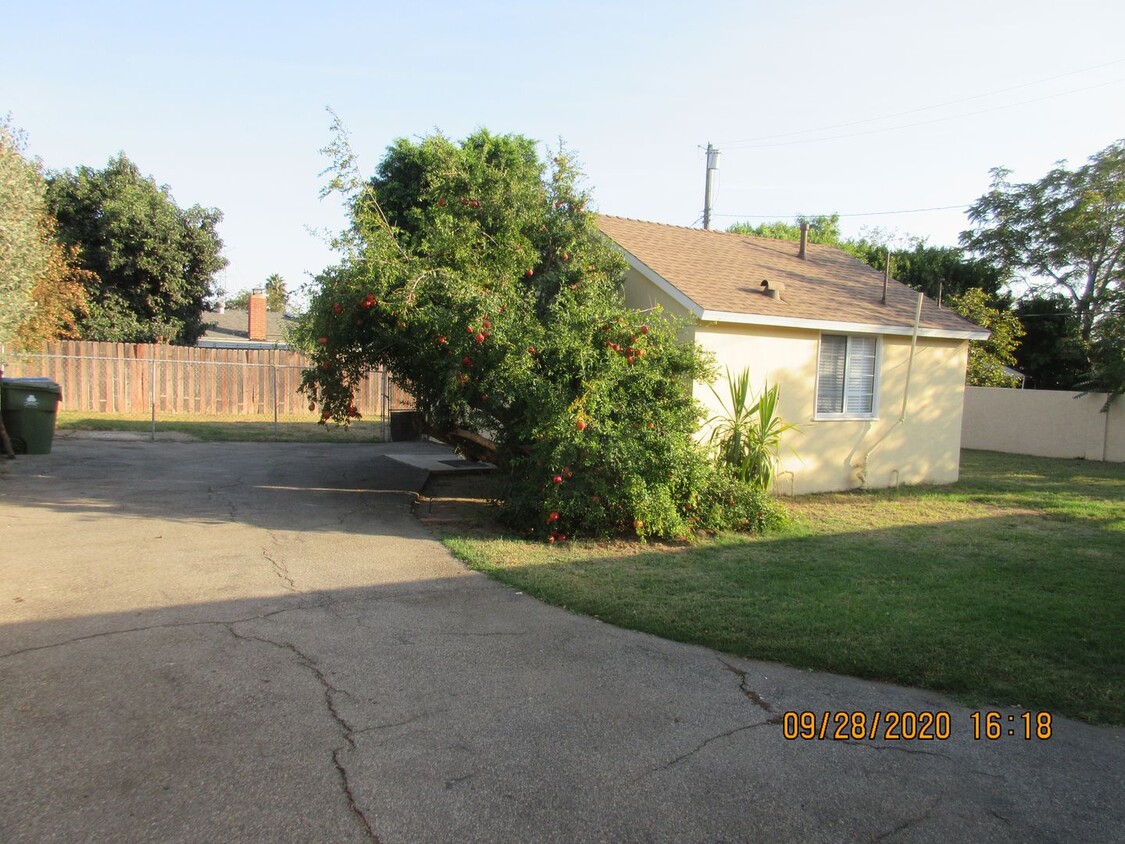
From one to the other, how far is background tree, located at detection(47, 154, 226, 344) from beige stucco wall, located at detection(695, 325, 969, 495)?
22127 millimetres

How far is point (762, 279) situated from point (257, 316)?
3044 cm

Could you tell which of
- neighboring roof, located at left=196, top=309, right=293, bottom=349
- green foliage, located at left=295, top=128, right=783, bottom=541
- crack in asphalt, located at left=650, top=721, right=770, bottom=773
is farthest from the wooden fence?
crack in asphalt, located at left=650, top=721, right=770, bottom=773

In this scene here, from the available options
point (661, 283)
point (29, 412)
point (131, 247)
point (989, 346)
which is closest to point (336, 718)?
point (661, 283)

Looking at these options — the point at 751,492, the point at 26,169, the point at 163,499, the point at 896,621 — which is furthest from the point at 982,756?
the point at 26,169

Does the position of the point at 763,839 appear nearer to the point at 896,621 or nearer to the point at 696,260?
the point at 896,621

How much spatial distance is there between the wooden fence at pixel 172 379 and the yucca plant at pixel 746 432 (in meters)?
12.6

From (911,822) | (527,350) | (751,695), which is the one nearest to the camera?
(911,822)

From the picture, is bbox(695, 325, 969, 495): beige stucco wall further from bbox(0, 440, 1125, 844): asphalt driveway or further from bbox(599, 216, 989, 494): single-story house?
bbox(0, 440, 1125, 844): asphalt driveway

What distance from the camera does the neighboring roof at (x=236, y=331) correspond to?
35.5 metres

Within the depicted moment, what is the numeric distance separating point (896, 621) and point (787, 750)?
2.45 meters

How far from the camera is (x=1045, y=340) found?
3034 centimetres

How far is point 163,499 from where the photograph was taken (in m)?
11.0

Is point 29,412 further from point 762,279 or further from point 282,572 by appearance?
point 762,279

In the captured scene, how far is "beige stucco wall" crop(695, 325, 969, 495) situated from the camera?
12.0m
